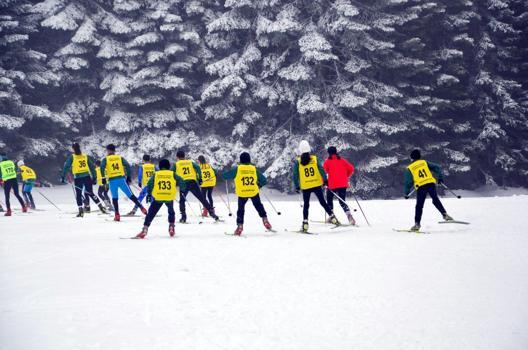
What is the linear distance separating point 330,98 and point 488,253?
771 inches

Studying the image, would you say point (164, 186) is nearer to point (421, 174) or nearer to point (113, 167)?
point (113, 167)

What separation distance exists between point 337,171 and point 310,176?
1465mm

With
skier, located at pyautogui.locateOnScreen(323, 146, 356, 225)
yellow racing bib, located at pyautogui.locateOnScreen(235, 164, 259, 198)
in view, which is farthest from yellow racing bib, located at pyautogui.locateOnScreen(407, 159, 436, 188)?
yellow racing bib, located at pyautogui.locateOnScreen(235, 164, 259, 198)

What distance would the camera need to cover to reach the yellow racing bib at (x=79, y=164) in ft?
45.1

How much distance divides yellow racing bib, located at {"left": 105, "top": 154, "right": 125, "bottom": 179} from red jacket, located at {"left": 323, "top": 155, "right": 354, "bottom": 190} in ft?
19.0

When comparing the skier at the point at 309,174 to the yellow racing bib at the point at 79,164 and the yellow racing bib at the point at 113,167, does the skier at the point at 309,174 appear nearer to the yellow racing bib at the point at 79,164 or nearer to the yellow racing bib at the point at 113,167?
the yellow racing bib at the point at 113,167

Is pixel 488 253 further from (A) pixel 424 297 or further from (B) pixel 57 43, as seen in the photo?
(B) pixel 57 43

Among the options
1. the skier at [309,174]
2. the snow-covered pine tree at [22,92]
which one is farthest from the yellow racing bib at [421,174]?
the snow-covered pine tree at [22,92]

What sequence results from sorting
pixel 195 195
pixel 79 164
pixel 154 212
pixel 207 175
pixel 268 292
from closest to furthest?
pixel 268 292
pixel 154 212
pixel 195 195
pixel 79 164
pixel 207 175

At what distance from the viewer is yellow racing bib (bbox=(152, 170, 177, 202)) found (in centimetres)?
995

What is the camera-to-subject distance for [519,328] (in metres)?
4.05

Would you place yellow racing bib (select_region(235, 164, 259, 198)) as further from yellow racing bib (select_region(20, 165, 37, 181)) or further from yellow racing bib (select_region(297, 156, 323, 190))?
yellow racing bib (select_region(20, 165, 37, 181))

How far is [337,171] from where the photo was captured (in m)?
12.0

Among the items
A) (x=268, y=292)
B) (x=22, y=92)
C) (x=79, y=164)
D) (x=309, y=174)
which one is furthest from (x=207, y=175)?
(x=22, y=92)
